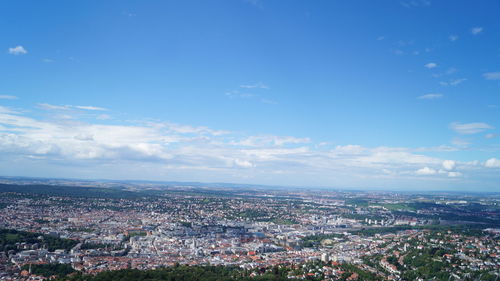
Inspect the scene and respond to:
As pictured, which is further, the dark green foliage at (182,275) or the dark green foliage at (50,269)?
the dark green foliage at (50,269)

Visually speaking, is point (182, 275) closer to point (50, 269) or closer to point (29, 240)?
point (50, 269)

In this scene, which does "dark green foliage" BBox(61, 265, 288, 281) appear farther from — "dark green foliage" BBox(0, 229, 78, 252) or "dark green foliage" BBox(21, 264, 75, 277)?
"dark green foliage" BBox(0, 229, 78, 252)

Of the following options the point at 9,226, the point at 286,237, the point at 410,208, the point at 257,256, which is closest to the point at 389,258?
the point at 257,256

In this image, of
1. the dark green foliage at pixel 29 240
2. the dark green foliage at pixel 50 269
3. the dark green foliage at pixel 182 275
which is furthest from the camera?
the dark green foliage at pixel 29 240

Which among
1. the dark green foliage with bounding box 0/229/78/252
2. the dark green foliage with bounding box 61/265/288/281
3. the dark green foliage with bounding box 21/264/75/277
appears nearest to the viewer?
the dark green foliage with bounding box 61/265/288/281

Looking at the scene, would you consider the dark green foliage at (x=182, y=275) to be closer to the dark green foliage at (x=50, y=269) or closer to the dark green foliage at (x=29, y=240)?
the dark green foliage at (x=50, y=269)

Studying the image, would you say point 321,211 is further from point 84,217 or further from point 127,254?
point 127,254

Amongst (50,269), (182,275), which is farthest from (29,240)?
(182,275)

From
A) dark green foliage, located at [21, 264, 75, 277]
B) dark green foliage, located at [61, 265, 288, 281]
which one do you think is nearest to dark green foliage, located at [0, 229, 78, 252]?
dark green foliage, located at [21, 264, 75, 277]

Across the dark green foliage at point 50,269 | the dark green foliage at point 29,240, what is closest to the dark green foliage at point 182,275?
the dark green foliage at point 50,269

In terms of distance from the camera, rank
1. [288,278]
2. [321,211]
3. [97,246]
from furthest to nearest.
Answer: [321,211] → [97,246] → [288,278]

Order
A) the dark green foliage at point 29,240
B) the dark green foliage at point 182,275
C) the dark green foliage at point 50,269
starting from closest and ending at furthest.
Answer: the dark green foliage at point 182,275 < the dark green foliage at point 50,269 < the dark green foliage at point 29,240
